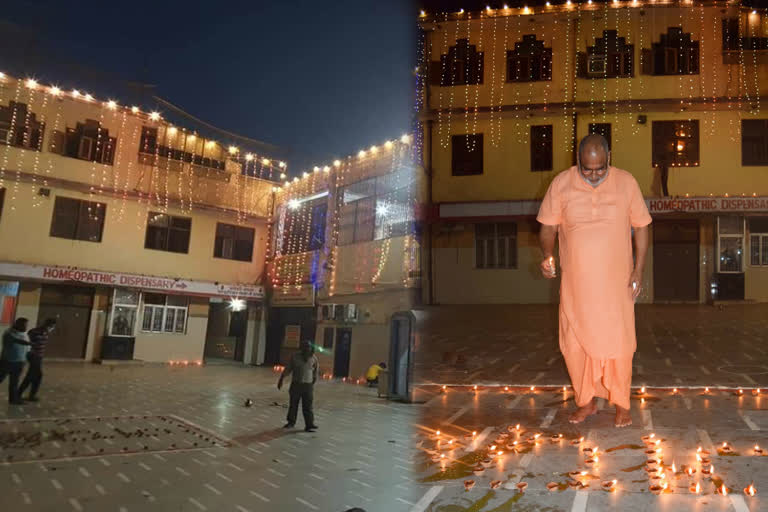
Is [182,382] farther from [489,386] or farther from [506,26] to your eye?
[506,26]

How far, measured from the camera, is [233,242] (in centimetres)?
2339

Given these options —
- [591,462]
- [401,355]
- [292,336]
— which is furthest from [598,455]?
[292,336]

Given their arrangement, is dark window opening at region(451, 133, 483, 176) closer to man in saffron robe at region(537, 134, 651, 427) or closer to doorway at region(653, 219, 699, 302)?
doorway at region(653, 219, 699, 302)

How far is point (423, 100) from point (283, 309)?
10.1 m

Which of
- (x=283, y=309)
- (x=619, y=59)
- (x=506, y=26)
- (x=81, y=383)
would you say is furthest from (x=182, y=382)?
(x=619, y=59)

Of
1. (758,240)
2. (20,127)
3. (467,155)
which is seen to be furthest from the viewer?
(467,155)

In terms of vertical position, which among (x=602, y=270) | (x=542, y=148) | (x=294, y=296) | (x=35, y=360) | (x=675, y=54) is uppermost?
(x=675, y=54)

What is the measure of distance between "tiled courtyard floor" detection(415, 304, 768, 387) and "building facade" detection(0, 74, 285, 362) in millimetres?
9973

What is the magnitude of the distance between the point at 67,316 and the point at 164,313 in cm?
325

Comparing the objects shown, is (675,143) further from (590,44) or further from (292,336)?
(292,336)

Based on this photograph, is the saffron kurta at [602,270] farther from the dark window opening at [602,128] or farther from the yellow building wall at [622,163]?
the dark window opening at [602,128]

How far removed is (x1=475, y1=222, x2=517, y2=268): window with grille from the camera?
1866 centimetres

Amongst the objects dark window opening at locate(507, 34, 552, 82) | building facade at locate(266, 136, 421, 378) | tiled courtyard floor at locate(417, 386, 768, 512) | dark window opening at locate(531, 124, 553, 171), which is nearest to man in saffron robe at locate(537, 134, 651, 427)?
tiled courtyard floor at locate(417, 386, 768, 512)

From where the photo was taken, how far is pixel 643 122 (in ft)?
60.0
